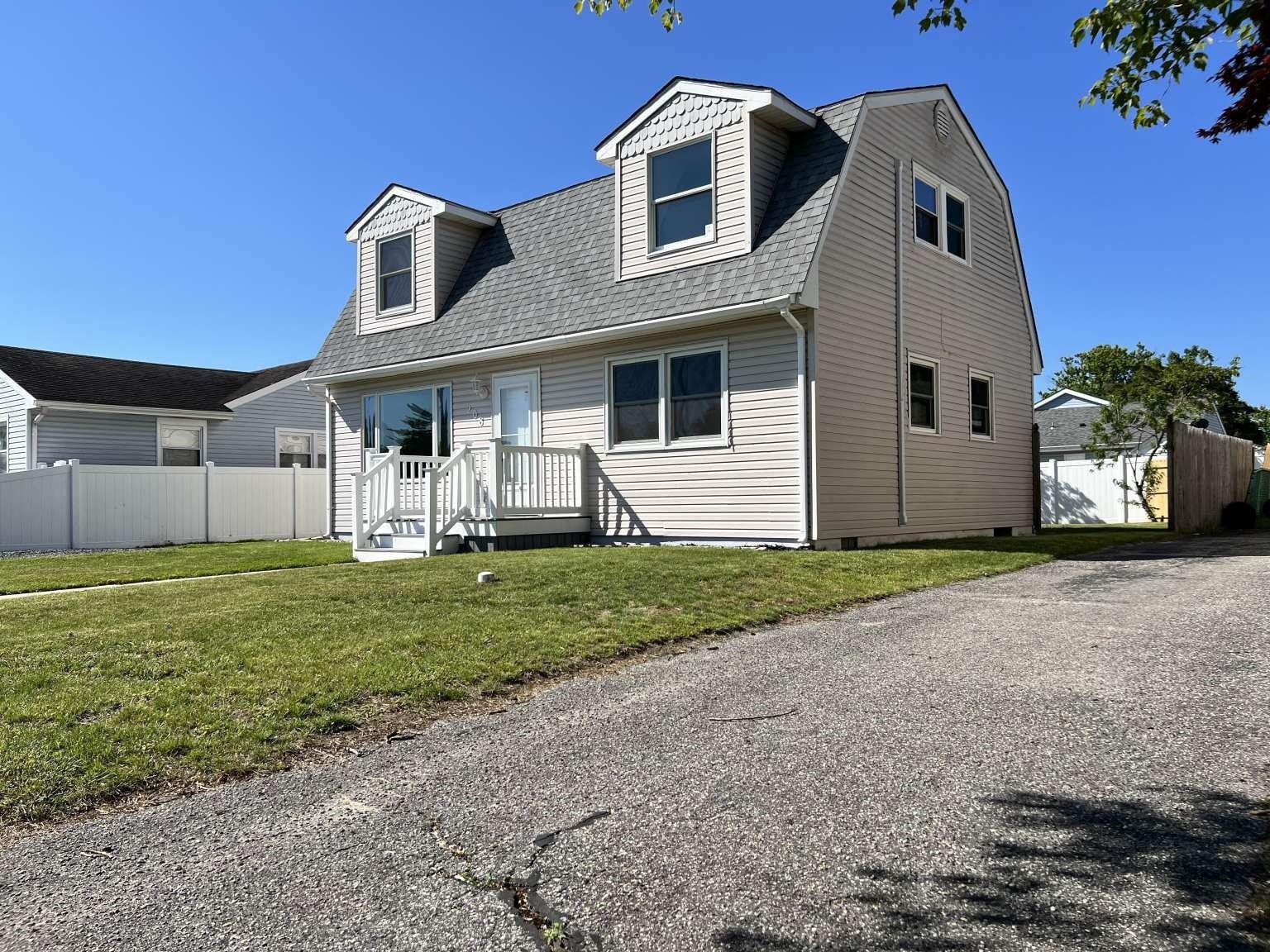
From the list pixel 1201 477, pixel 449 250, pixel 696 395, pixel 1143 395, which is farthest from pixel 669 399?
pixel 1143 395

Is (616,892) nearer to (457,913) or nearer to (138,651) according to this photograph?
(457,913)

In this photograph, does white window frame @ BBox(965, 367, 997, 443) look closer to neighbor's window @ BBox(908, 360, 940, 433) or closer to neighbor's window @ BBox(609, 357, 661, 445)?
neighbor's window @ BBox(908, 360, 940, 433)

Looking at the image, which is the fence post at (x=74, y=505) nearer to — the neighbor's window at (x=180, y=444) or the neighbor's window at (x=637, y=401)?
the neighbor's window at (x=180, y=444)

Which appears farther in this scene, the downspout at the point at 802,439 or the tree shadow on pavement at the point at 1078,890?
the downspout at the point at 802,439

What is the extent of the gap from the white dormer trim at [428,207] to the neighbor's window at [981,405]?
Answer: 874cm

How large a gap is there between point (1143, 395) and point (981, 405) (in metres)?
14.0

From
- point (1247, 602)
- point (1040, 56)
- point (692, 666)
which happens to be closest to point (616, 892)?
point (692, 666)

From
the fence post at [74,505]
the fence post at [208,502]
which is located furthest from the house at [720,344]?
the fence post at [74,505]

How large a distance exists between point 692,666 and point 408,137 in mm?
12098

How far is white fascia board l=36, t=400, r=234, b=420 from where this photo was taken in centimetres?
2138

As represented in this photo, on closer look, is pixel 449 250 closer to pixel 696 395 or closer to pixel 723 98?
pixel 723 98

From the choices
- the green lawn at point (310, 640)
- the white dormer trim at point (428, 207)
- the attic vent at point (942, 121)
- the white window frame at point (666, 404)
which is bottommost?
the green lawn at point (310, 640)

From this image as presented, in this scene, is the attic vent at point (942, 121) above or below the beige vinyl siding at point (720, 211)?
above

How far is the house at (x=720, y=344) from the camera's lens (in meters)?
11.4
